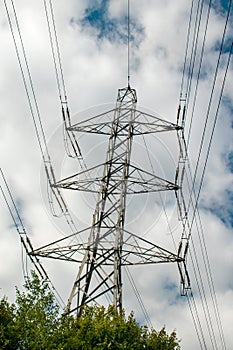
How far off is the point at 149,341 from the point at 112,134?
38.6 feet

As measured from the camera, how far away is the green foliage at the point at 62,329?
75.2ft

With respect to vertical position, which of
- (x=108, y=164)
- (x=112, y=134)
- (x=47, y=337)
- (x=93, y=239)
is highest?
(x=112, y=134)

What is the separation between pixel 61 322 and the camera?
2380 cm

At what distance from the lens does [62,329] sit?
23.5 m

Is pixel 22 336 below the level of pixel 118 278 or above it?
below

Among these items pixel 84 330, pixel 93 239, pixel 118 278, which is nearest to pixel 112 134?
pixel 93 239

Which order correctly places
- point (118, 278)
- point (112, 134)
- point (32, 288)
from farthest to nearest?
point (112, 134) < point (32, 288) < point (118, 278)

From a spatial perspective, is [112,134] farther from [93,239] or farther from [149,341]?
[149,341]

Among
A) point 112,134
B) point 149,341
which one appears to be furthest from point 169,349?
point 112,134

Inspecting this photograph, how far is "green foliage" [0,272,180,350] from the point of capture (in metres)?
22.9

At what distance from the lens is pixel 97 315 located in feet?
78.1

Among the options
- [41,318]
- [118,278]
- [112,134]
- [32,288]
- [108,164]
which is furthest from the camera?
[112,134]

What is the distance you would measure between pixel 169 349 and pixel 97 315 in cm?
513

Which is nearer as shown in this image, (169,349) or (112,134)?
(169,349)
